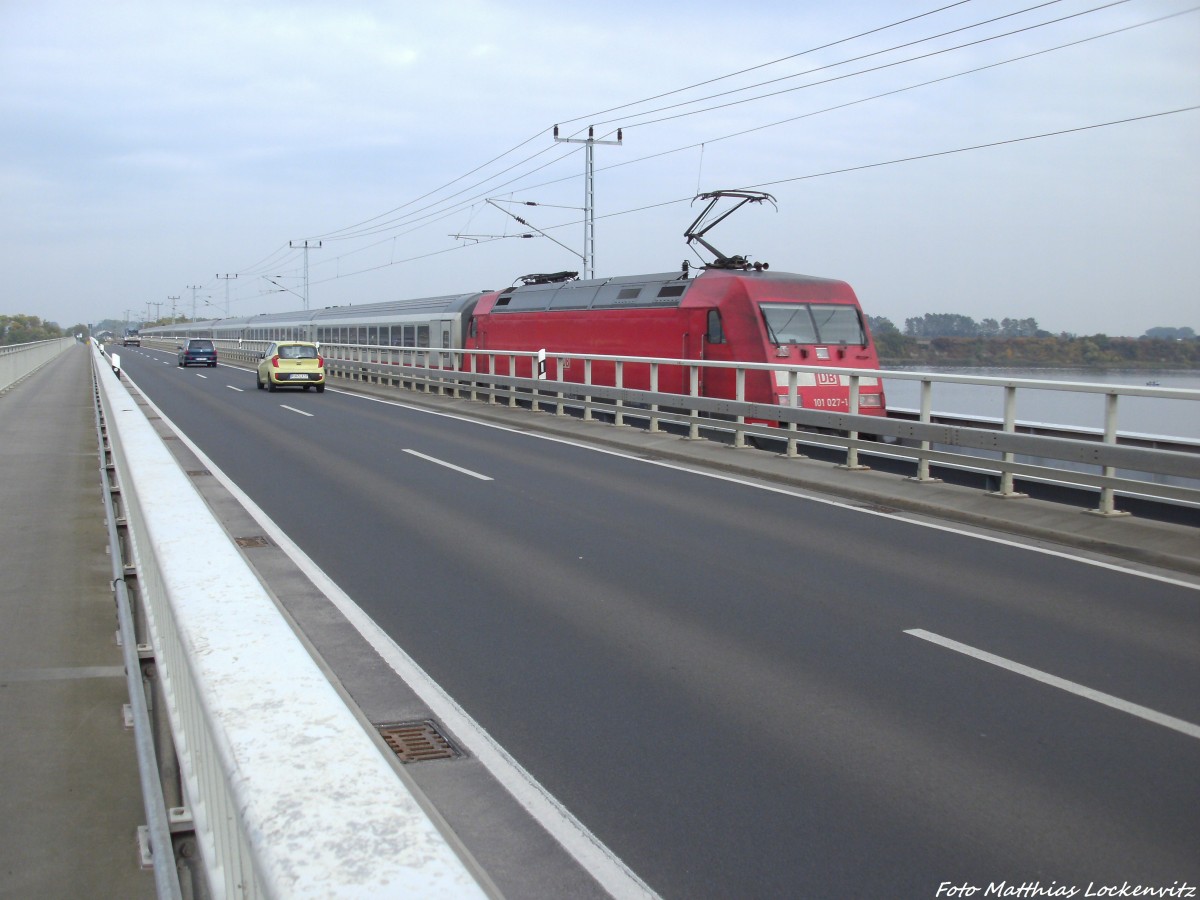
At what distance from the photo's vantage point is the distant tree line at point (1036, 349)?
30.6 feet

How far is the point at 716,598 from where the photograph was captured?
7.96 metres

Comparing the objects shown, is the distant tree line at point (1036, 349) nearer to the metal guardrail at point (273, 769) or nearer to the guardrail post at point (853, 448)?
the guardrail post at point (853, 448)

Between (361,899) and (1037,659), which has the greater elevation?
(361,899)

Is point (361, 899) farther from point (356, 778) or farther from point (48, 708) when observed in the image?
point (48, 708)

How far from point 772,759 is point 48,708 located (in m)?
4.20

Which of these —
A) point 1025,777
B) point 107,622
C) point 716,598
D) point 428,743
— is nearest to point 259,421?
Answer: point 107,622

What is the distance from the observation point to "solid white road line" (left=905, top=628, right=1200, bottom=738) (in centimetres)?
540

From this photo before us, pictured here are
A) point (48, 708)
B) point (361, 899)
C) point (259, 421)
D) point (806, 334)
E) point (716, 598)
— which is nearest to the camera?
point (361, 899)

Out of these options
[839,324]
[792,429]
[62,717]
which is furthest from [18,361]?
[62,717]

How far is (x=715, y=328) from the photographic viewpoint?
→ 2109 centimetres

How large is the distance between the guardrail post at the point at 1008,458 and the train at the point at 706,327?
342 centimetres

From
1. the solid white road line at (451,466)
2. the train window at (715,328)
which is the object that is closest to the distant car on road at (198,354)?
the train window at (715,328)

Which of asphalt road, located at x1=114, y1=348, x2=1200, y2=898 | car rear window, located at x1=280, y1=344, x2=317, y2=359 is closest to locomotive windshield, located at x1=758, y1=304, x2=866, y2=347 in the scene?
asphalt road, located at x1=114, y1=348, x2=1200, y2=898

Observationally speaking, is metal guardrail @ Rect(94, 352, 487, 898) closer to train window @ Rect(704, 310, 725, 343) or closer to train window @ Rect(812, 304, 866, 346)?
train window @ Rect(704, 310, 725, 343)
